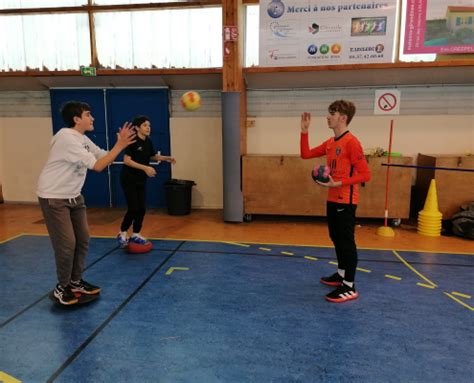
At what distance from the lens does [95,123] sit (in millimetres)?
7352

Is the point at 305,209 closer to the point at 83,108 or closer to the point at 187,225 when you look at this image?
the point at 187,225

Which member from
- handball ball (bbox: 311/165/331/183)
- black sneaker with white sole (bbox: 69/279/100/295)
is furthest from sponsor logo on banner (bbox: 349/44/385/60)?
black sneaker with white sole (bbox: 69/279/100/295)

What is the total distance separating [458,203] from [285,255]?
304 cm

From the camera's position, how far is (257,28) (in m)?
6.36

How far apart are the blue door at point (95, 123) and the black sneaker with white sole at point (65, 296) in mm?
4505

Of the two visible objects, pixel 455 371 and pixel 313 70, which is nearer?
pixel 455 371

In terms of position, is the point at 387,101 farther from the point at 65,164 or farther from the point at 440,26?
the point at 65,164

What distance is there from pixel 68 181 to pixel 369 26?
493 centimetres

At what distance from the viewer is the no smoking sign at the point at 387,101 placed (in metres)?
5.92

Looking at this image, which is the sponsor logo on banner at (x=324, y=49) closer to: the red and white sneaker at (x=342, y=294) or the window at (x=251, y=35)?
the window at (x=251, y=35)

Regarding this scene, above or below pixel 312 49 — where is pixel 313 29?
above

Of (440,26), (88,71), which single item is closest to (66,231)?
(88,71)

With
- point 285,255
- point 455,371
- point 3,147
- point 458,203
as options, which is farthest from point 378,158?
point 3,147

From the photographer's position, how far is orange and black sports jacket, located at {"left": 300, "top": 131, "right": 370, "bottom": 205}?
122 inches
